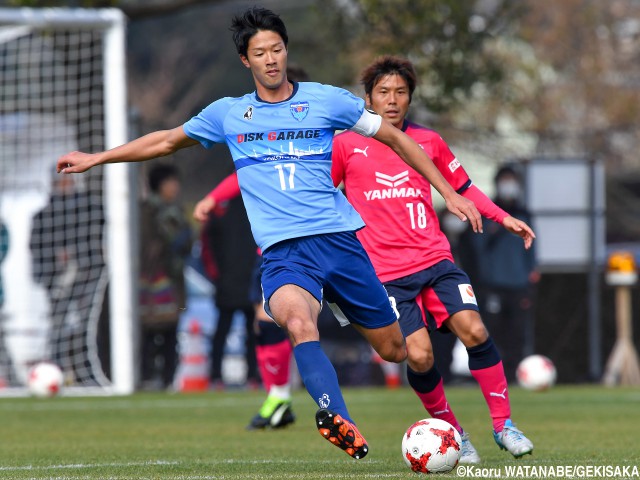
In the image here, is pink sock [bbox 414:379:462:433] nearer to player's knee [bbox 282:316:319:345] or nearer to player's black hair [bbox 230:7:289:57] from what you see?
player's knee [bbox 282:316:319:345]

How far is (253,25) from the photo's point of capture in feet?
21.9

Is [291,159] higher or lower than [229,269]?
higher

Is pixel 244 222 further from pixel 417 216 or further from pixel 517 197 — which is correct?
pixel 417 216

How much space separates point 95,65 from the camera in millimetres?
15781

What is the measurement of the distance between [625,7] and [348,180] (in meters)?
20.4

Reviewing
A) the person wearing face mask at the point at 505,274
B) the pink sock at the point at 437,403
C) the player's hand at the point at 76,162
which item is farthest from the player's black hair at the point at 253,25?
the person wearing face mask at the point at 505,274

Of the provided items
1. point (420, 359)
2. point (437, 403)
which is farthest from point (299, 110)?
point (437, 403)

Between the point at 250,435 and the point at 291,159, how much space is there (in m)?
3.28

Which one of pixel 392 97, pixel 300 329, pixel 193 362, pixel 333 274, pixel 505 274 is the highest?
pixel 392 97

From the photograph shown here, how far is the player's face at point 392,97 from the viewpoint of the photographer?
7941 millimetres

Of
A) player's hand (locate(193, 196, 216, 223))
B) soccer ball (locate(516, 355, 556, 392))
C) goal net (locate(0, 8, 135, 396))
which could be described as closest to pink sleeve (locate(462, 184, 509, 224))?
player's hand (locate(193, 196, 216, 223))

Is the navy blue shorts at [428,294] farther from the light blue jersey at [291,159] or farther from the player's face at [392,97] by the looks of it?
the light blue jersey at [291,159]

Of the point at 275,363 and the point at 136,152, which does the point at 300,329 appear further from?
the point at 275,363

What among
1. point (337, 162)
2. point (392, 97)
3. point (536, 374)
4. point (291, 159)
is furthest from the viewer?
point (536, 374)
